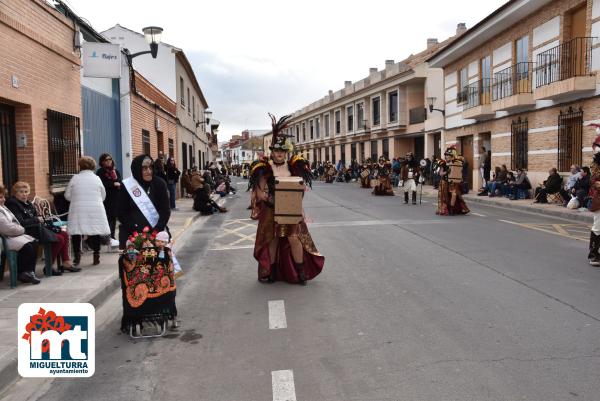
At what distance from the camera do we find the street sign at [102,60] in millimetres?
11344

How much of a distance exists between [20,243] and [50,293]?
89 centimetres

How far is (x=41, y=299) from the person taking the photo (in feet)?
20.3

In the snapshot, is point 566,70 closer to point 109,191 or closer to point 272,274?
point 272,274

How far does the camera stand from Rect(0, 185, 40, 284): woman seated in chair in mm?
6770

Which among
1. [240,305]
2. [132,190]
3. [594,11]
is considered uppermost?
[594,11]

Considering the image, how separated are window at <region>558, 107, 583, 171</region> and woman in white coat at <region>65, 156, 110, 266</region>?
1462 cm

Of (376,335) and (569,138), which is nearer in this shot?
(376,335)

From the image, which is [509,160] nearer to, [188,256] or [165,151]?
[165,151]

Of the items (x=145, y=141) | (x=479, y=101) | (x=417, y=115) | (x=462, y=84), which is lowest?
(x=145, y=141)

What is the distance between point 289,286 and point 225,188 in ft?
66.7

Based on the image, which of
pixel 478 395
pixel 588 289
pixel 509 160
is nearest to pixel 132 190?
pixel 478 395

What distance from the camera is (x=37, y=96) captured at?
9.18 metres

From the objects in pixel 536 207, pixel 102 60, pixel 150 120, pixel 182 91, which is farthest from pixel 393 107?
pixel 102 60

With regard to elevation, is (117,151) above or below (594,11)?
below
